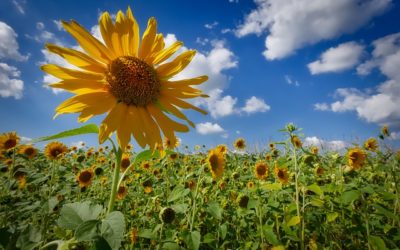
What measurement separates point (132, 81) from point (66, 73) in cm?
29

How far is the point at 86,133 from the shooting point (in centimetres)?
115

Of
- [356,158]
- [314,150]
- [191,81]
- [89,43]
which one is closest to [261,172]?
[356,158]

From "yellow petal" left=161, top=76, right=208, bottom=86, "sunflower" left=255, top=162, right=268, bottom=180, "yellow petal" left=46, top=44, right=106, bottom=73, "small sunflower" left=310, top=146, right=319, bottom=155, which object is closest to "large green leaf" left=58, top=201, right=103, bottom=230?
"yellow petal" left=46, top=44, right=106, bottom=73

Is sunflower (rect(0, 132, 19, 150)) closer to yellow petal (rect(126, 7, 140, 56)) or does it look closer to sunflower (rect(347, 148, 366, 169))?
yellow petal (rect(126, 7, 140, 56))

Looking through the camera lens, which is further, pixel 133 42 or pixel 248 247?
pixel 248 247

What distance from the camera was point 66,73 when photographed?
128 cm

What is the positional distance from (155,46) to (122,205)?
2683 mm

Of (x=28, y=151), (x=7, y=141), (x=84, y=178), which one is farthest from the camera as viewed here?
(x=28, y=151)

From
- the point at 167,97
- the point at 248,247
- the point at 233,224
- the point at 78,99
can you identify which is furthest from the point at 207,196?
the point at 78,99

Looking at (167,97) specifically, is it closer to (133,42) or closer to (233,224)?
(133,42)

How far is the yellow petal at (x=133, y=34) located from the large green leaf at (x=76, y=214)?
2.65 feet

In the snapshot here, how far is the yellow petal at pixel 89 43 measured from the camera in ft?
4.23

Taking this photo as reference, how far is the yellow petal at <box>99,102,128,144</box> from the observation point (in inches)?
46.6

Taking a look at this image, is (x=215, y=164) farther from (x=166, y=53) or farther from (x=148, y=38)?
(x=148, y=38)
